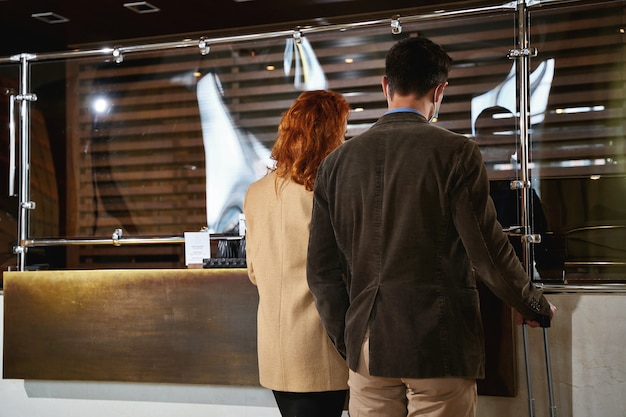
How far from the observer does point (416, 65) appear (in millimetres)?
1974

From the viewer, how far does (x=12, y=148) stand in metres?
3.96

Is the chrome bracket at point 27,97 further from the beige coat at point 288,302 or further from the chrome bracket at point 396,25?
the beige coat at point 288,302

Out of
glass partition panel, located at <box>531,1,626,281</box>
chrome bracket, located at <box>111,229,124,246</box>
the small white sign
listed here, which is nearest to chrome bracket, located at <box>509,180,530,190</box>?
glass partition panel, located at <box>531,1,626,281</box>

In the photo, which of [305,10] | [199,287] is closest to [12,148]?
[199,287]

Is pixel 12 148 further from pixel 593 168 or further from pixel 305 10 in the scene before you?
pixel 593 168

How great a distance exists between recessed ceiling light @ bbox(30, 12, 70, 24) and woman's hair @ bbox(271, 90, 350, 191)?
3434mm

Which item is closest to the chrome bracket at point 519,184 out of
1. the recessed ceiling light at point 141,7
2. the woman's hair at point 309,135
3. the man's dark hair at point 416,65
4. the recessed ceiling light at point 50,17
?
the woman's hair at point 309,135

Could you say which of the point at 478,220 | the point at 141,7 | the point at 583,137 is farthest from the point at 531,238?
the point at 141,7

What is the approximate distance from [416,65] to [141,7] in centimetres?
358

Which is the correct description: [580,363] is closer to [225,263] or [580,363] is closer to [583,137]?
[583,137]

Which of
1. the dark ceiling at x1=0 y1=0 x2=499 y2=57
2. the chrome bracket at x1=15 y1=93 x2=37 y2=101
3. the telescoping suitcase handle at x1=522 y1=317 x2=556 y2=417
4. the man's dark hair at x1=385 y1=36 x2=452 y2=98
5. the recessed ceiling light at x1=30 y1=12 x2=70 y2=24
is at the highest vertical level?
the recessed ceiling light at x1=30 y1=12 x2=70 y2=24

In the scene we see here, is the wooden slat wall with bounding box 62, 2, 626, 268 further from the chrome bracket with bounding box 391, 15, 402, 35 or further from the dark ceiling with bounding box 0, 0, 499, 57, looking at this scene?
the dark ceiling with bounding box 0, 0, 499, 57

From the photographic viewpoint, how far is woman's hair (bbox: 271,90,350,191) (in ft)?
7.70

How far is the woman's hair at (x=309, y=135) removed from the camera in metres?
2.35
